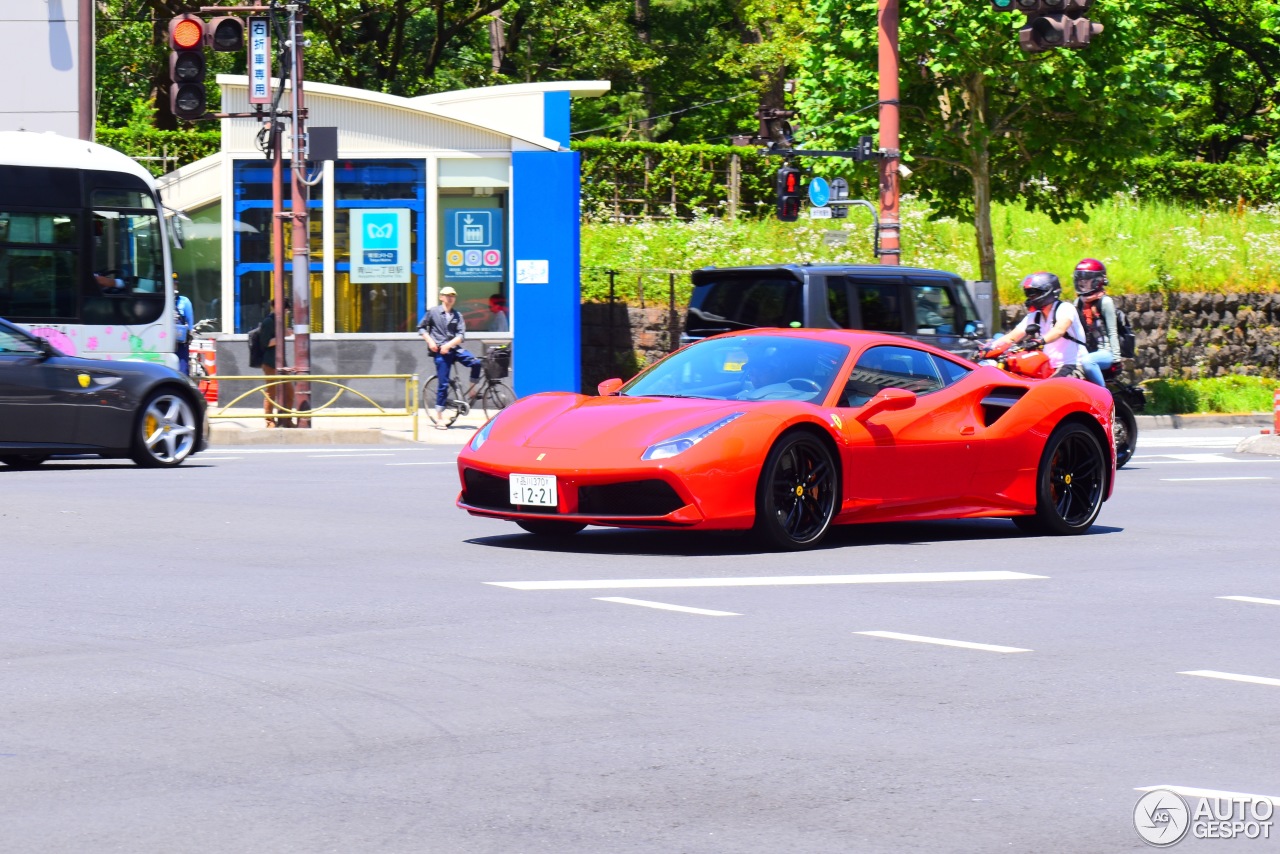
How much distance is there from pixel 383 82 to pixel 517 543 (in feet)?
114

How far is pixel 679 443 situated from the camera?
35.3 feet

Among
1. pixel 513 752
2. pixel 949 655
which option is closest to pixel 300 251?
pixel 949 655

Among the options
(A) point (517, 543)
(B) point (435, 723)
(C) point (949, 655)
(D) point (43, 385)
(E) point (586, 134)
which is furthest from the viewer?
(E) point (586, 134)

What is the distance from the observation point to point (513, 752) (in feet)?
19.3

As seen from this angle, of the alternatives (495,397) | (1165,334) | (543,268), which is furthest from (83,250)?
(1165,334)

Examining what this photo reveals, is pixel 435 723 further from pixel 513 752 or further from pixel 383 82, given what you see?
pixel 383 82

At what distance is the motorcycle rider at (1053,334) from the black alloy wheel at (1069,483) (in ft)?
13.7

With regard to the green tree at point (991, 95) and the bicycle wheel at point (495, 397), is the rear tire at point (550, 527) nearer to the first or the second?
the bicycle wheel at point (495, 397)

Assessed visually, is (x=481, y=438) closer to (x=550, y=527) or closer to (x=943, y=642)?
(x=550, y=527)

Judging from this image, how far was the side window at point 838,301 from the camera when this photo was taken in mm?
18531

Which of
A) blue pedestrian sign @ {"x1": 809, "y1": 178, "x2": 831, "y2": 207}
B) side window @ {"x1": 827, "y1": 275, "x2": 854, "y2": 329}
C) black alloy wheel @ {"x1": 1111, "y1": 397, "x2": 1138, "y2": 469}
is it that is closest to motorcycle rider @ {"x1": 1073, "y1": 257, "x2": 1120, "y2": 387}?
black alloy wheel @ {"x1": 1111, "y1": 397, "x2": 1138, "y2": 469}

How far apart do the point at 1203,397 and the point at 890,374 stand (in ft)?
67.1

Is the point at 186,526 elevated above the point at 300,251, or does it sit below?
below

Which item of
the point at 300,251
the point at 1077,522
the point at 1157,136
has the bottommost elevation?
the point at 1077,522
